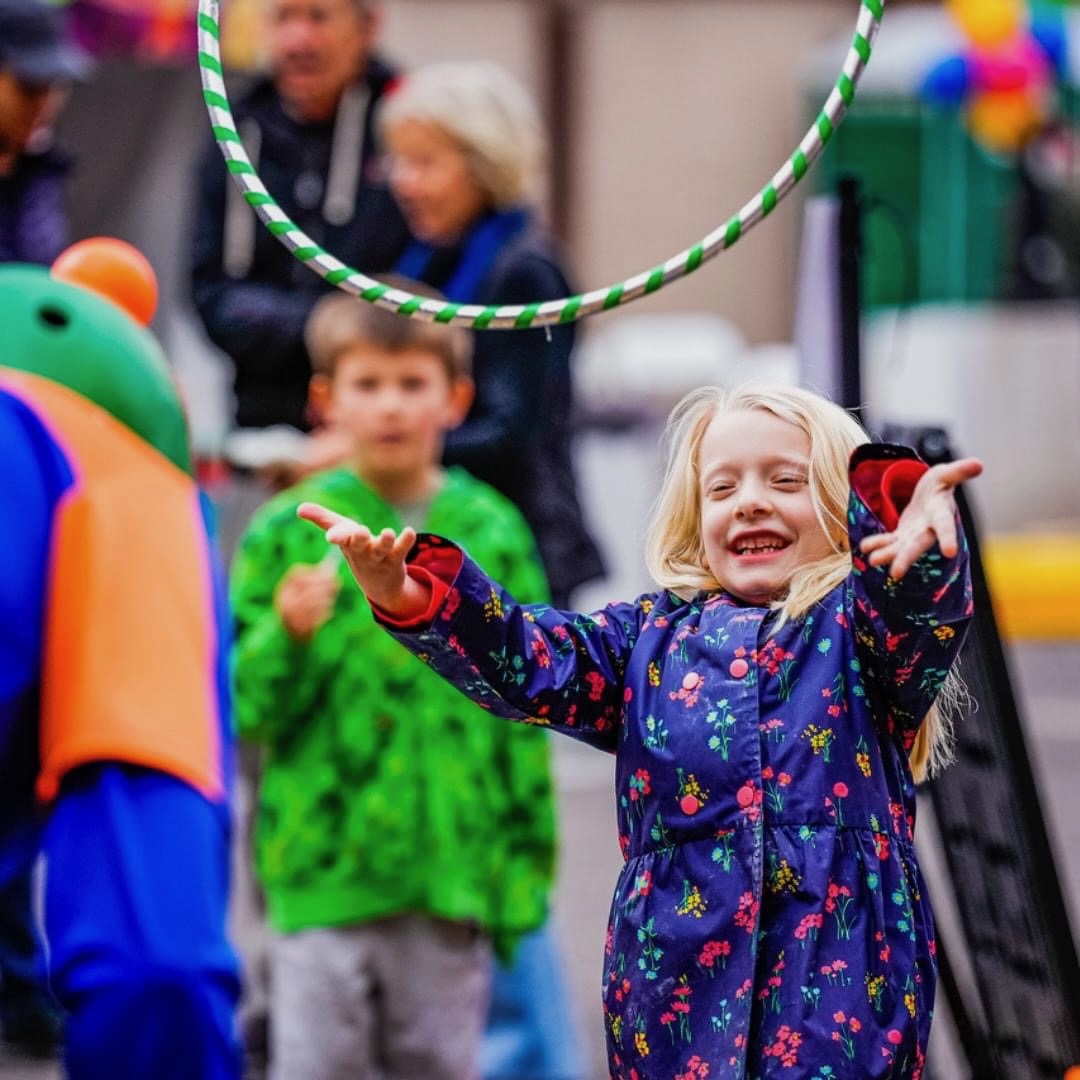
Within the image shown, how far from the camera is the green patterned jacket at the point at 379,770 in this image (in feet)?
12.7

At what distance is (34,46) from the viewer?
449 centimetres

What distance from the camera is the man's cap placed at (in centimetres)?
438

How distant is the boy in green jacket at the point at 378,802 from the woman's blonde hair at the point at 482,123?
→ 83 cm

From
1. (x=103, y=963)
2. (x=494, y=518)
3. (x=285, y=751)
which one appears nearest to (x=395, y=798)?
(x=285, y=751)

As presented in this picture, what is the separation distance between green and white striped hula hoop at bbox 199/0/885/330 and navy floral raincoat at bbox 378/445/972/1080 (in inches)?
11.1

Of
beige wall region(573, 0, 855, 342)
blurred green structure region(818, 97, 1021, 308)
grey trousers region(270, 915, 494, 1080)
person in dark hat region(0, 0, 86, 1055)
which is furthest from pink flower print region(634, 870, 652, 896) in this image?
beige wall region(573, 0, 855, 342)

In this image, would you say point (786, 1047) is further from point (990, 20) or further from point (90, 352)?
point (990, 20)

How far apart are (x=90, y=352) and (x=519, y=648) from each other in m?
0.97

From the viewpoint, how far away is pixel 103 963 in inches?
106

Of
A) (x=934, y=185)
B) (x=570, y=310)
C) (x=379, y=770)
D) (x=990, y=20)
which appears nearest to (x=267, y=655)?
(x=379, y=770)

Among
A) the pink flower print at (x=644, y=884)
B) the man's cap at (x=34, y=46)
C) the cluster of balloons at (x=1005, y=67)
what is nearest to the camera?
the pink flower print at (x=644, y=884)

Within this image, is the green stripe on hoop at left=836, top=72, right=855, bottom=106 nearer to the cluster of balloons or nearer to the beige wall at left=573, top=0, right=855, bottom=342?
the cluster of balloons

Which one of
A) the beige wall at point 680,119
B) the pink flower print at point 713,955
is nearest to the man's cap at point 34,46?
the pink flower print at point 713,955

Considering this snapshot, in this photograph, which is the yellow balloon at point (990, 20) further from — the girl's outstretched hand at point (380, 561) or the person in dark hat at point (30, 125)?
the girl's outstretched hand at point (380, 561)
